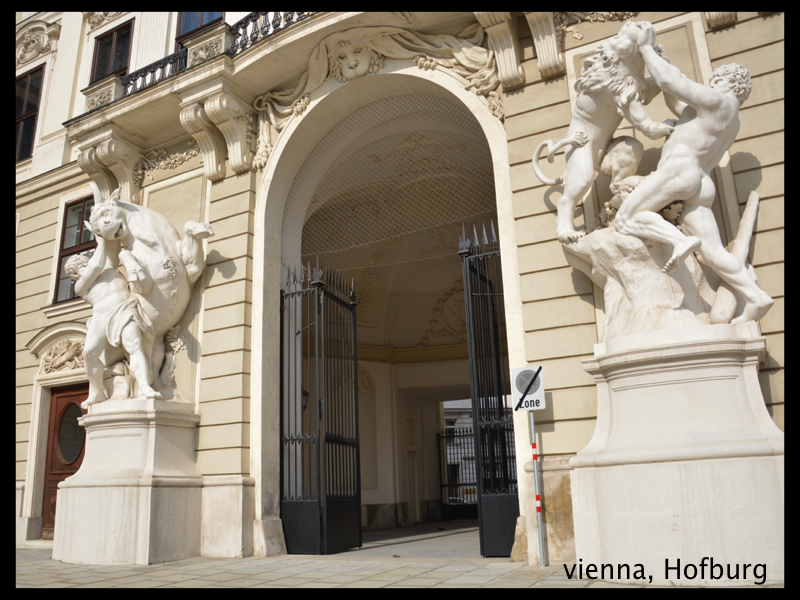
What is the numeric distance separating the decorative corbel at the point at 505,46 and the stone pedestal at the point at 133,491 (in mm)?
5756

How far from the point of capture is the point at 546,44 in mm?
7574

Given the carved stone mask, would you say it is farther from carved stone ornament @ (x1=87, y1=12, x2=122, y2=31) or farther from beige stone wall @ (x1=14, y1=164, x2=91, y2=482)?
carved stone ornament @ (x1=87, y1=12, x2=122, y2=31)

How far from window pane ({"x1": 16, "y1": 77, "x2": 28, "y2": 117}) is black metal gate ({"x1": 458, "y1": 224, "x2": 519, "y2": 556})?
10793 millimetres

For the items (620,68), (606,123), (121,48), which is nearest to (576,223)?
(606,123)

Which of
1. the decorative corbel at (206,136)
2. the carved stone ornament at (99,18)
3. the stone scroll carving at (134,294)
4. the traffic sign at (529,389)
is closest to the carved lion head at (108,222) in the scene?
the stone scroll carving at (134,294)

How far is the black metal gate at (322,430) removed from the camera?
27.7 ft

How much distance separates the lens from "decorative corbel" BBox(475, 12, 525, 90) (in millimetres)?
7734

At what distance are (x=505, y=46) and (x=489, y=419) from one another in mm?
4342

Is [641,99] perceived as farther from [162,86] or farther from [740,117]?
[162,86]

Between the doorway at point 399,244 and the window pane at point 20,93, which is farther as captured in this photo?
the window pane at point 20,93

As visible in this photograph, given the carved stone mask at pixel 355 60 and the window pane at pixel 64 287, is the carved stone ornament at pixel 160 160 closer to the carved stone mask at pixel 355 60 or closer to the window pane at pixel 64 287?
the window pane at pixel 64 287

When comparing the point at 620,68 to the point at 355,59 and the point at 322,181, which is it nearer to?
the point at 355,59

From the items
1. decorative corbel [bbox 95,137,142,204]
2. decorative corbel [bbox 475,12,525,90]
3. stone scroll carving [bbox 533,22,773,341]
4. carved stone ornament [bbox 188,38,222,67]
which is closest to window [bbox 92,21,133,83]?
decorative corbel [bbox 95,137,142,204]
